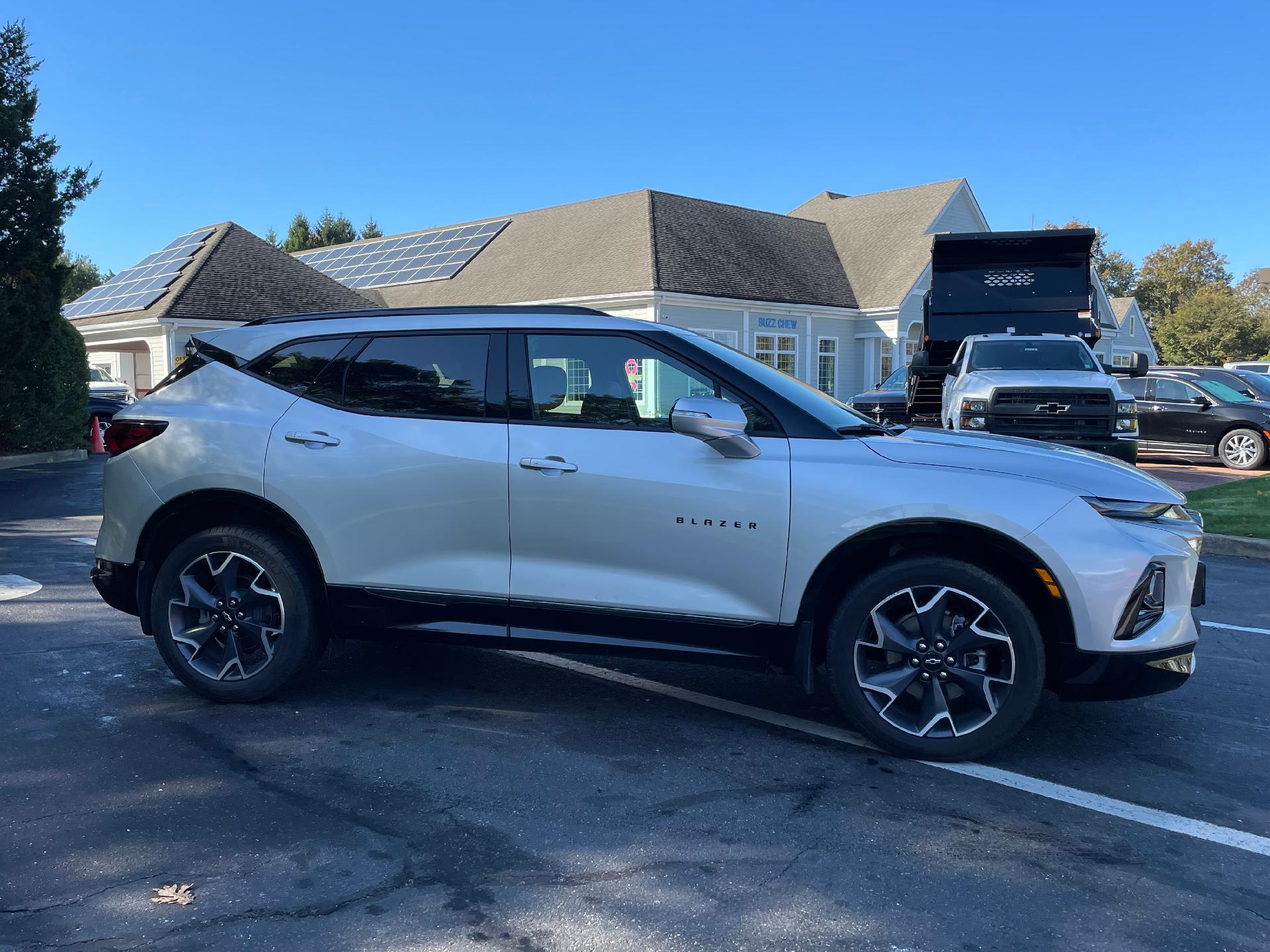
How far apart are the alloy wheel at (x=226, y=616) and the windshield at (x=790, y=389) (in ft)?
7.64

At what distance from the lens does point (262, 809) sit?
3.52 metres

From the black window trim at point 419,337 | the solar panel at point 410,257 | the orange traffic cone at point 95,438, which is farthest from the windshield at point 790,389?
the solar panel at point 410,257

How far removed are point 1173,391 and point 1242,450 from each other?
1527 mm

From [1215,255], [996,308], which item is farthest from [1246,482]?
[1215,255]

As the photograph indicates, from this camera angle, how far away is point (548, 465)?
13.7ft

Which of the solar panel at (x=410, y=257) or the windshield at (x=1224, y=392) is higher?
the solar panel at (x=410, y=257)

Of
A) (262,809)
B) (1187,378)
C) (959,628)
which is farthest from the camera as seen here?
(1187,378)

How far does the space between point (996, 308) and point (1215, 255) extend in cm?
7851

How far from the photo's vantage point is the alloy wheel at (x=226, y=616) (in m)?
4.55

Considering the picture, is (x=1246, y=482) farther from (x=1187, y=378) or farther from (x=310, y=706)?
(x=310, y=706)

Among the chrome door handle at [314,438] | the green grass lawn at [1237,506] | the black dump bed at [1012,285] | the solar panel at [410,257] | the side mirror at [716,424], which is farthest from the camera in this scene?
the solar panel at [410,257]

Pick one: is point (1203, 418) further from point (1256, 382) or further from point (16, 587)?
point (16, 587)

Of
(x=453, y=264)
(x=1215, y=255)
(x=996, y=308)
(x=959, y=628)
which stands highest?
(x=1215, y=255)

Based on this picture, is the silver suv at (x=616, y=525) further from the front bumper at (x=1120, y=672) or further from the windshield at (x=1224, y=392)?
the windshield at (x=1224, y=392)
